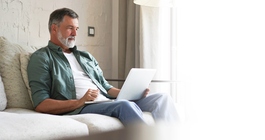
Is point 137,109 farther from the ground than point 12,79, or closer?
closer

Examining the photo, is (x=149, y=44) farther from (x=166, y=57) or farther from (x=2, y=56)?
(x=2, y=56)

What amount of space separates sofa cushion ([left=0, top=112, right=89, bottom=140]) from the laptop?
400 mm

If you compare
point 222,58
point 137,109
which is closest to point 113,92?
point 137,109

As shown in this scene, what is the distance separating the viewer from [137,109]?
60.3 inches

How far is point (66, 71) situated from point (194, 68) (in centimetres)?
128

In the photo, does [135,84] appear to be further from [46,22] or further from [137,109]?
[46,22]

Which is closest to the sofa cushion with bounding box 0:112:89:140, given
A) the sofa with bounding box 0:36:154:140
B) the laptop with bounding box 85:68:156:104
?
the sofa with bounding box 0:36:154:140

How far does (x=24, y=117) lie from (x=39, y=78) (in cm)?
50

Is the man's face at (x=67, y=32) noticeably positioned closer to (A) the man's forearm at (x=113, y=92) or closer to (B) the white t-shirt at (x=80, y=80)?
(B) the white t-shirt at (x=80, y=80)

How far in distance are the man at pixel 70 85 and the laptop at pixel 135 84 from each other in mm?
64

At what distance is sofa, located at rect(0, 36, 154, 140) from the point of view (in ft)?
3.53

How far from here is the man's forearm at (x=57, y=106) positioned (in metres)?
1.58

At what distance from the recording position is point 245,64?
225 centimetres

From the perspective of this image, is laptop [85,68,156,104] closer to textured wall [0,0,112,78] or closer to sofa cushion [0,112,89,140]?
sofa cushion [0,112,89,140]
